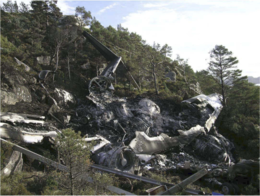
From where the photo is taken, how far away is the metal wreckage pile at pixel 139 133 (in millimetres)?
7027

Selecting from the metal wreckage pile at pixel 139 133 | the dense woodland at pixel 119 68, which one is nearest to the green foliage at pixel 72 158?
the metal wreckage pile at pixel 139 133

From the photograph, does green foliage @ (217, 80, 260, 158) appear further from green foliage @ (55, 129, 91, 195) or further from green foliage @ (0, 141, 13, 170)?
green foliage @ (0, 141, 13, 170)

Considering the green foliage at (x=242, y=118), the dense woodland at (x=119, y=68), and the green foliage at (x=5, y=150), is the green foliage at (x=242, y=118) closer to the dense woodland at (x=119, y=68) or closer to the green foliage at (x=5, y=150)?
the dense woodland at (x=119, y=68)

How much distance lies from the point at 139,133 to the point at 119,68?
12839 millimetres

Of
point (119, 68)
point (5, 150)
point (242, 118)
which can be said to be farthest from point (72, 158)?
point (119, 68)

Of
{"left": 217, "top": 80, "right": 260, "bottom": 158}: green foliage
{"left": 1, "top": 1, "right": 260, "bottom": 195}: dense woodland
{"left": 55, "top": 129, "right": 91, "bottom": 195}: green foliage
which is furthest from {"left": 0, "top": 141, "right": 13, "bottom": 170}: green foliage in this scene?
{"left": 217, "top": 80, "right": 260, "bottom": 158}: green foliage

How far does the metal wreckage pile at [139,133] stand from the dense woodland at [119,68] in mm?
1724

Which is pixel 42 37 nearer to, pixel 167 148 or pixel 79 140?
pixel 167 148

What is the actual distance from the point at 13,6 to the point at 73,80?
34.7 metres

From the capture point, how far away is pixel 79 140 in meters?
3.13

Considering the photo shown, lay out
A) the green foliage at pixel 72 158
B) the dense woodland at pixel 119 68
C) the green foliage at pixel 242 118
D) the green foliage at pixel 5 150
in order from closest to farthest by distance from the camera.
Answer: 1. the green foliage at pixel 72 158
2. the green foliage at pixel 5 150
3. the green foliage at pixel 242 118
4. the dense woodland at pixel 119 68

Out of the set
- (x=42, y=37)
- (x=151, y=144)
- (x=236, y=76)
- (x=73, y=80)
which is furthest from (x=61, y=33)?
(x=236, y=76)

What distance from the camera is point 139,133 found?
9.09 m

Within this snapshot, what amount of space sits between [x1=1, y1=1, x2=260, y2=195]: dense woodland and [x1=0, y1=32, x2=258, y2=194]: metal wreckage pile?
172 cm
